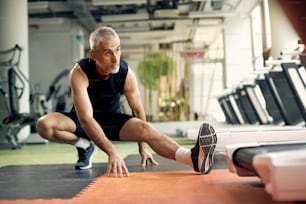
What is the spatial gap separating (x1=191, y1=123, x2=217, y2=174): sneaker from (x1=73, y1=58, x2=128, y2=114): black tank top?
689 mm

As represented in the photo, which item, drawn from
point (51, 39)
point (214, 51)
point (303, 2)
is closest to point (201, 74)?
point (214, 51)

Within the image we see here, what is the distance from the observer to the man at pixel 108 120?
2.40 meters

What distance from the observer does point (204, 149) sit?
2344 millimetres

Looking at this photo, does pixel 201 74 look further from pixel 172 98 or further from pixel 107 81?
pixel 107 81

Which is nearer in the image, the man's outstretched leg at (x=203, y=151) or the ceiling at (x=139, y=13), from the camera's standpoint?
the man's outstretched leg at (x=203, y=151)

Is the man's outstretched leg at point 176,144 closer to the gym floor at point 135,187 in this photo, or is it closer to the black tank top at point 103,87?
the gym floor at point 135,187

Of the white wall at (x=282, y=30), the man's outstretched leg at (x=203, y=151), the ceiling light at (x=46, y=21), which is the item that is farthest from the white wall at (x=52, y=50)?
the man's outstretched leg at (x=203, y=151)

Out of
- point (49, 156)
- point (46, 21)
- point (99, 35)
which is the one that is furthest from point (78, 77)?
point (46, 21)

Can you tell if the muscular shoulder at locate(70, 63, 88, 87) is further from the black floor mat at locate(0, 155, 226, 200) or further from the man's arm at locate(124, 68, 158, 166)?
the black floor mat at locate(0, 155, 226, 200)

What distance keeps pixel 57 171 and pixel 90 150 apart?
0.92 feet

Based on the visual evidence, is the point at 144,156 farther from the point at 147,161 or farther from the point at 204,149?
the point at 204,149

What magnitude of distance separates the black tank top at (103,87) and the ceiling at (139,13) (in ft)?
19.7

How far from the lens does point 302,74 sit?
16.5 ft

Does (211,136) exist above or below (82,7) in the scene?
below
